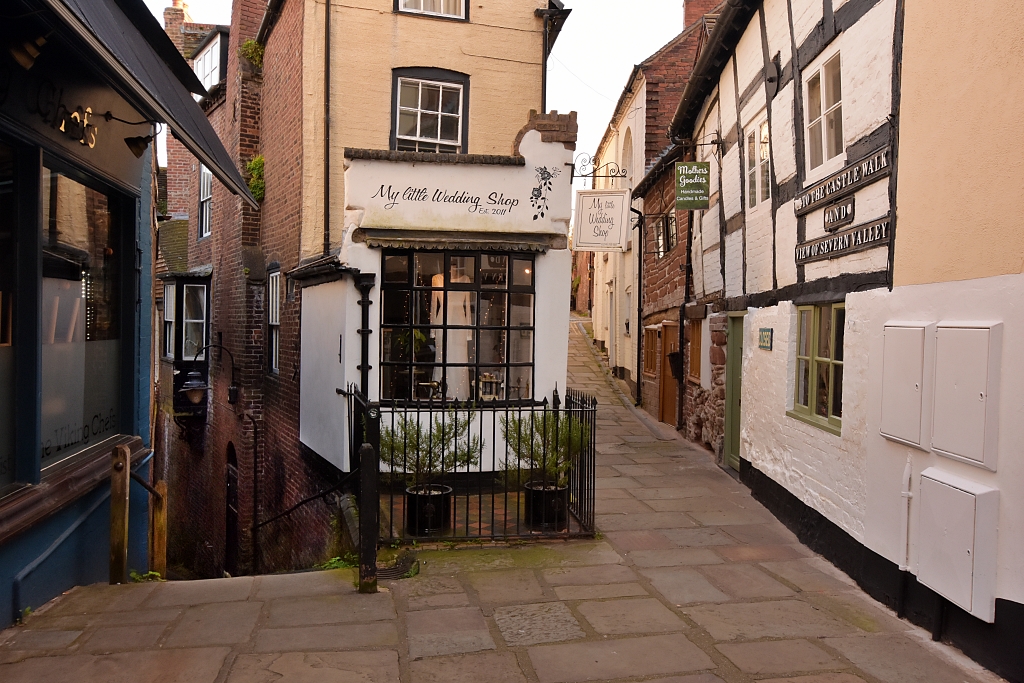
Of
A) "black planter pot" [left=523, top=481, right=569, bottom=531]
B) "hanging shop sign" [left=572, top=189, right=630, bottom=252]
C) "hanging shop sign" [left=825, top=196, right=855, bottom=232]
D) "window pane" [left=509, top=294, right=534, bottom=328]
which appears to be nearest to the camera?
"hanging shop sign" [left=825, top=196, right=855, bottom=232]

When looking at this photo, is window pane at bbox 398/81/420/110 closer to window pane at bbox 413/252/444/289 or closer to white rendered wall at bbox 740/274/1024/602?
window pane at bbox 413/252/444/289

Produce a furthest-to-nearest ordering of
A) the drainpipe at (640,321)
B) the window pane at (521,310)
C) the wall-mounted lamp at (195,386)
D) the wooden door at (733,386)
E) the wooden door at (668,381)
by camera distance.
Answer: the drainpipe at (640,321), the wooden door at (668,381), the wall-mounted lamp at (195,386), the wooden door at (733,386), the window pane at (521,310)

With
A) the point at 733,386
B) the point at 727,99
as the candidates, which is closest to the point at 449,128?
the point at 727,99

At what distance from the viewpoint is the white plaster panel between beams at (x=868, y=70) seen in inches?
215

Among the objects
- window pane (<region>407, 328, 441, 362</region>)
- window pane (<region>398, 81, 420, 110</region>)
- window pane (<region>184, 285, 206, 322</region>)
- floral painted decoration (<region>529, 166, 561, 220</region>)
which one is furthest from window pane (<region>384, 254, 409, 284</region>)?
window pane (<region>184, 285, 206, 322</region>)

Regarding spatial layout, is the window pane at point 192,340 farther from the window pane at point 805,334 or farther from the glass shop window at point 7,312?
the window pane at point 805,334

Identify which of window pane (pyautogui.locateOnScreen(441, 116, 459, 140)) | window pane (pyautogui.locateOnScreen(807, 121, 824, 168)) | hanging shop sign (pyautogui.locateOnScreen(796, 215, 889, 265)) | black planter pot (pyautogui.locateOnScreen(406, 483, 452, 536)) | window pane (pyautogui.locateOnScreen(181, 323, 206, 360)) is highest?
window pane (pyautogui.locateOnScreen(441, 116, 459, 140))

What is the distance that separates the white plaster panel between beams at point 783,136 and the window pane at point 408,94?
482cm

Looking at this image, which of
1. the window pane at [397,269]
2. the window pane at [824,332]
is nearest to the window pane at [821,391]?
the window pane at [824,332]

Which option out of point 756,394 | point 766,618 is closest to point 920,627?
point 766,618

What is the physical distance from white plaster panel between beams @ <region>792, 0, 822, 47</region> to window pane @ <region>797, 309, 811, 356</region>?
8.71 feet

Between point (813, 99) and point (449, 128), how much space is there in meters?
5.05

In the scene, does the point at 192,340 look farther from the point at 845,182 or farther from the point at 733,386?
the point at 845,182

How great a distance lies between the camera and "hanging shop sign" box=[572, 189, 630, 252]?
1070 cm
